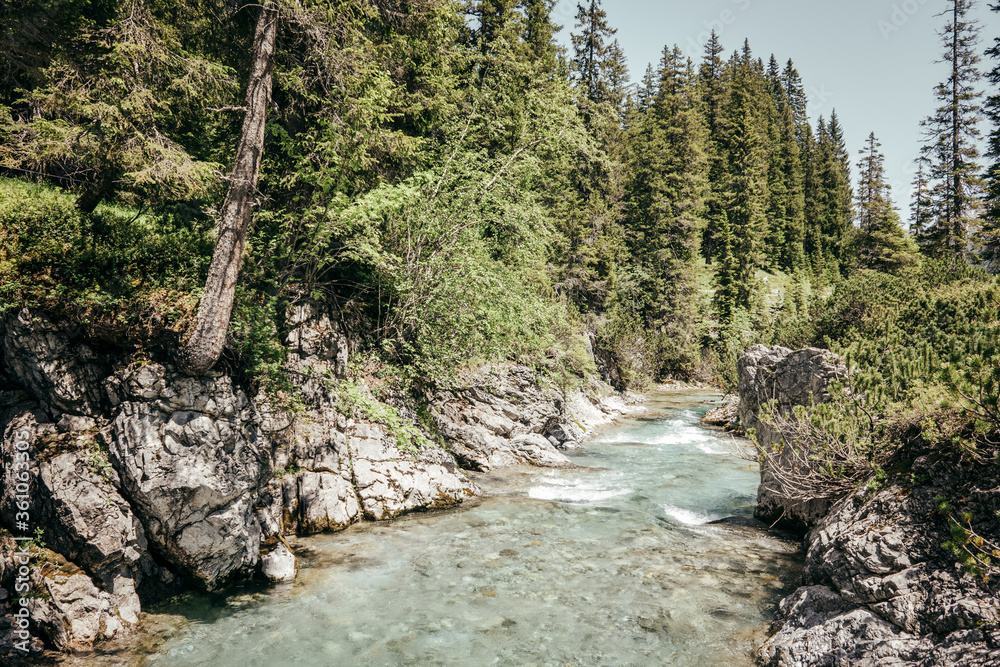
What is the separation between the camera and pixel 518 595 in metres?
7.05

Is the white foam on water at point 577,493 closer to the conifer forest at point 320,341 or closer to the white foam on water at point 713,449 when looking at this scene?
the conifer forest at point 320,341

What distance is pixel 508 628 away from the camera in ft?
20.5

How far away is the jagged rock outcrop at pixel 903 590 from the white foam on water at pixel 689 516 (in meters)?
3.78

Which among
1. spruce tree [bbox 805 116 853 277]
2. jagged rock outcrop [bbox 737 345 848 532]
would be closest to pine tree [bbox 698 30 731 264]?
spruce tree [bbox 805 116 853 277]

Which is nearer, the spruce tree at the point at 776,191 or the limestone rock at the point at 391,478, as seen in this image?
the limestone rock at the point at 391,478

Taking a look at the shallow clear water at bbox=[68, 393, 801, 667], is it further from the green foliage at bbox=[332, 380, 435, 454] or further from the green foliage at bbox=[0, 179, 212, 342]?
the green foliage at bbox=[0, 179, 212, 342]

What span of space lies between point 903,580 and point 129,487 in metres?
8.79

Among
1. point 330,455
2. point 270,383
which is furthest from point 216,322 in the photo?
point 330,455

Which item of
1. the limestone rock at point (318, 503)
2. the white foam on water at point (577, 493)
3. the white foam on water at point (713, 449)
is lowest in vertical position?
the white foam on water at point (577, 493)

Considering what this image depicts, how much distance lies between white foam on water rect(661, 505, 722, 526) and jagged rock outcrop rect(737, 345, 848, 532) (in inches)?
35.4

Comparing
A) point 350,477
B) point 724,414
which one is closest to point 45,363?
point 350,477

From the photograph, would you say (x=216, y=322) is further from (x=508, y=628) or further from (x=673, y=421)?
(x=673, y=421)

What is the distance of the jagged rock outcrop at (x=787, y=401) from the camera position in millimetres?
8688

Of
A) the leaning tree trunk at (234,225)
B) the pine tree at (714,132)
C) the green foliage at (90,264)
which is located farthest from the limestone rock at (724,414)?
the pine tree at (714,132)
